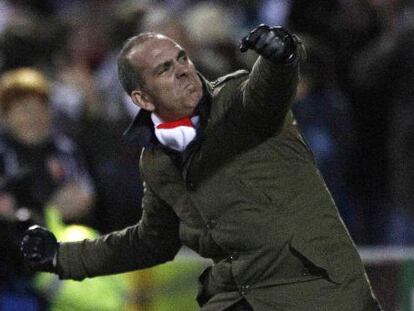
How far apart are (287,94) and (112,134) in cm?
366

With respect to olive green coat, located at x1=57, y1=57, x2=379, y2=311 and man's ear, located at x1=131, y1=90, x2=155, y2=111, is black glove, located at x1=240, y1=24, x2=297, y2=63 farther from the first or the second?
man's ear, located at x1=131, y1=90, x2=155, y2=111

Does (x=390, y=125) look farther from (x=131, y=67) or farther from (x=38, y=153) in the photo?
(x=131, y=67)

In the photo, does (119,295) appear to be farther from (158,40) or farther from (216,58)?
(158,40)

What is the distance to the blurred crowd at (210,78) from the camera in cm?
788

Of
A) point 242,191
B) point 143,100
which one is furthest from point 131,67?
point 242,191

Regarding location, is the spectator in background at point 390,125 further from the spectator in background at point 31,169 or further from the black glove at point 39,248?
the black glove at point 39,248

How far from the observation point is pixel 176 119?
18.2ft

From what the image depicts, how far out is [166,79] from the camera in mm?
5574

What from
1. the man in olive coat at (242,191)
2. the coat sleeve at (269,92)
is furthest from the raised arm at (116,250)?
the coat sleeve at (269,92)

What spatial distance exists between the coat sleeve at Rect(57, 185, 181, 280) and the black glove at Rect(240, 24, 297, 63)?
47.3 inches

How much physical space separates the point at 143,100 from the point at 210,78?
2.85 m

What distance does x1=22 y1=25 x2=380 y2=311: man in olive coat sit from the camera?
5410 mm

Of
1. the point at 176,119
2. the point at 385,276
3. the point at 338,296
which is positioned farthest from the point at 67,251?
the point at 385,276

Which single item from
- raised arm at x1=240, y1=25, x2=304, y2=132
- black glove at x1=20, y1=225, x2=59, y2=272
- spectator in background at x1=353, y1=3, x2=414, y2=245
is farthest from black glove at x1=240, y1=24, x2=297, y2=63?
spectator in background at x1=353, y1=3, x2=414, y2=245
